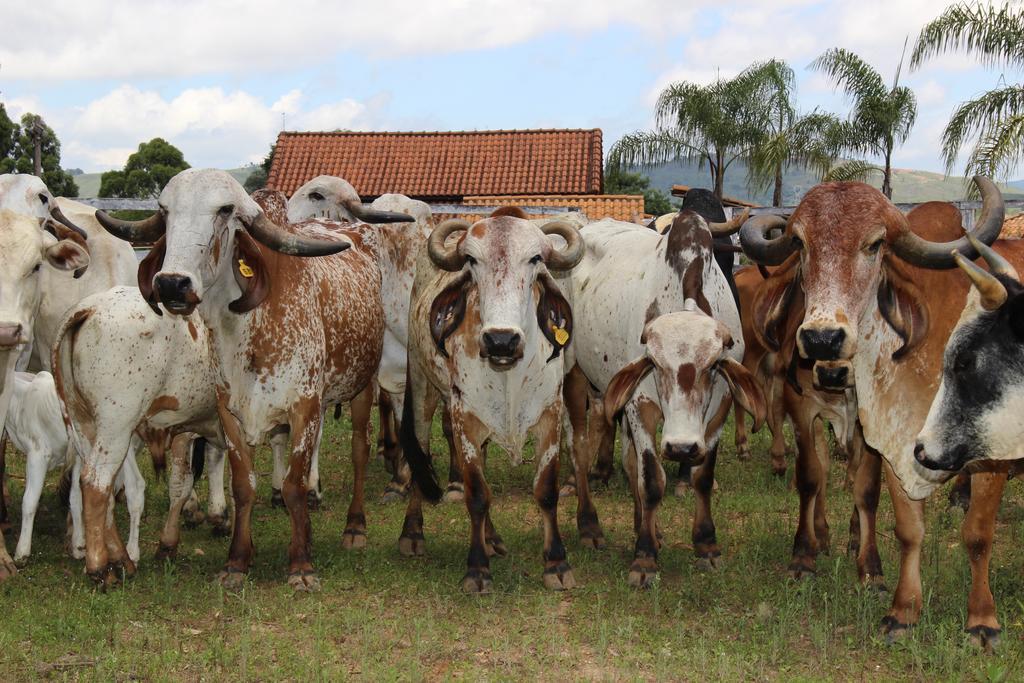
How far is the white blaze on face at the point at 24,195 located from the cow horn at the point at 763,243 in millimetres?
5041

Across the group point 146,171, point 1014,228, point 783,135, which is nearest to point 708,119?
point 783,135

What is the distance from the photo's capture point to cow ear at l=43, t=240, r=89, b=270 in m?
7.41

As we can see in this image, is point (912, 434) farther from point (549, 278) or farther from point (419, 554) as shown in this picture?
point (419, 554)

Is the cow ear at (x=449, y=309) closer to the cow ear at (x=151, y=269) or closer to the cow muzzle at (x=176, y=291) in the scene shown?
the cow muzzle at (x=176, y=291)

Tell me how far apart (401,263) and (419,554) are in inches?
109

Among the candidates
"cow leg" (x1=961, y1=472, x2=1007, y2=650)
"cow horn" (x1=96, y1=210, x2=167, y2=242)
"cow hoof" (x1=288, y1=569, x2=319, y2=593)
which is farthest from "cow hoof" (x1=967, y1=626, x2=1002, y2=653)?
"cow horn" (x1=96, y1=210, x2=167, y2=242)

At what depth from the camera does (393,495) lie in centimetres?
955

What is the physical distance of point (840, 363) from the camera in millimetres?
6180

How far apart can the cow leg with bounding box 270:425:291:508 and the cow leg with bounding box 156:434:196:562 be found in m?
0.60

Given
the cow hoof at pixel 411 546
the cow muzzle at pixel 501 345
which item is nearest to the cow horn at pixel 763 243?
the cow muzzle at pixel 501 345

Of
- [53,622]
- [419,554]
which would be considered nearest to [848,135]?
[419,554]

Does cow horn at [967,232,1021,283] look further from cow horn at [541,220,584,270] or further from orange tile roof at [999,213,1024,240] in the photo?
orange tile roof at [999,213,1024,240]

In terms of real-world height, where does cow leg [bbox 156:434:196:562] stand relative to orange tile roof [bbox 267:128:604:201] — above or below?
below

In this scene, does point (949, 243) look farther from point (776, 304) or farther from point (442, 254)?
point (442, 254)
